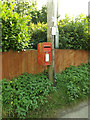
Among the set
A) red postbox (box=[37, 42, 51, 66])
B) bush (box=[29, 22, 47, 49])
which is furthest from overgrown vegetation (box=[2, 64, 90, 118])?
bush (box=[29, 22, 47, 49])

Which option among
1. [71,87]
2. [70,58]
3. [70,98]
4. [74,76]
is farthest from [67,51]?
[70,98]

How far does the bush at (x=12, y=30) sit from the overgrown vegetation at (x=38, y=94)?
1.10 meters

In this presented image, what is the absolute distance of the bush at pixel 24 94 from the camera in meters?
3.69

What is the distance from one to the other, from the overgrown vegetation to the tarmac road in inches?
8.3

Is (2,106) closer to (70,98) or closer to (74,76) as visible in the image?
(70,98)

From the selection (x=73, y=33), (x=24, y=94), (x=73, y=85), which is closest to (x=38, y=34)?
(x=73, y=33)

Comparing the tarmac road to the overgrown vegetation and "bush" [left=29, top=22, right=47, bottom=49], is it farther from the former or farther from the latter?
"bush" [left=29, top=22, right=47, bottom=49]

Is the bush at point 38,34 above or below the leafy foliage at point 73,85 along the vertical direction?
above

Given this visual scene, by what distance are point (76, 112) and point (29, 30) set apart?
3.30 m

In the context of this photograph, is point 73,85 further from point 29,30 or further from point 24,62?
point 29,30

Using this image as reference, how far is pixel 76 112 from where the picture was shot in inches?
168

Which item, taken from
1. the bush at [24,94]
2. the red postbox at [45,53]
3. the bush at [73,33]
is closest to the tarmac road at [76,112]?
the bush at [24,94]

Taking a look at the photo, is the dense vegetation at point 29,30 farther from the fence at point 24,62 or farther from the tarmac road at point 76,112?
the tarmac road at point 76,112

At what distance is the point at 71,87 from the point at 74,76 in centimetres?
84
